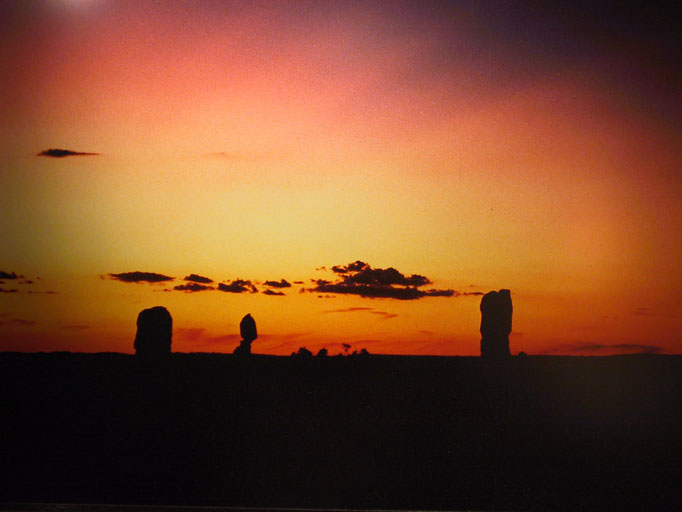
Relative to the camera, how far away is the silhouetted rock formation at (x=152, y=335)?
80.1ft

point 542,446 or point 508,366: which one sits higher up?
point 508,366

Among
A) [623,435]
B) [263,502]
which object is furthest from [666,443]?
[263,502]

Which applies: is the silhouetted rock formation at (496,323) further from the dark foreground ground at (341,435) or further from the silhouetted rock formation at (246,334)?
the silhouetted rock formation at (246,334)

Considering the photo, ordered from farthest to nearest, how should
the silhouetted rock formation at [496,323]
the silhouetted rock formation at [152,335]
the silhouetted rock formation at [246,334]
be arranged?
the silhouetted rock formation at [246,334]
the silhouetted rock formation at [152,335]
the silhouetted rock formation at [496,323]

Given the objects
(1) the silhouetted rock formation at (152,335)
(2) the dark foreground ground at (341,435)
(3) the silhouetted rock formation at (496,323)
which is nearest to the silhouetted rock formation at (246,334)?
(2) the dark foreground ground at (341,435)

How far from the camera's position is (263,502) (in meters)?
8.84

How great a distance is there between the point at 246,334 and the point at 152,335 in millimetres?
3739

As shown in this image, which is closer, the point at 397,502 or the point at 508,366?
the point at 397,502

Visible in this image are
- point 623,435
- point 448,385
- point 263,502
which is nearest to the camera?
point 263,502

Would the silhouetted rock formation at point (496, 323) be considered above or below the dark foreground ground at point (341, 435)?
above

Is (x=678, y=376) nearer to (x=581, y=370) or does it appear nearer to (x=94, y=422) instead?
(x=581, y=370)

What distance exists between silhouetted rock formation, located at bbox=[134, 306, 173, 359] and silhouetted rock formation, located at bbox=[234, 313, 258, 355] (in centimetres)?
307

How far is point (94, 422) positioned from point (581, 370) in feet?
63.1

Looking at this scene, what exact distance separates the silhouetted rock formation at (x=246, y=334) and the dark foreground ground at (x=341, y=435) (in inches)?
18.6
